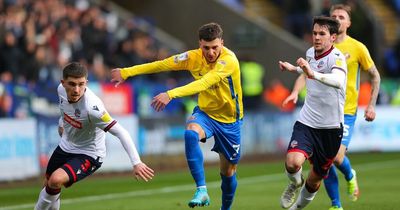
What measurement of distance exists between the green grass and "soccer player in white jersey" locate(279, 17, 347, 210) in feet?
6.89

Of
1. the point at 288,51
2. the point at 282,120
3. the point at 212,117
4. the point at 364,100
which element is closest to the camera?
the point at 212,117

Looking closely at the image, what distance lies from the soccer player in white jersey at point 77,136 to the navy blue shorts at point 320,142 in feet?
7.04

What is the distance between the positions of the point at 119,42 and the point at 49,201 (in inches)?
605

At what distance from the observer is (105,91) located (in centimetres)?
2364

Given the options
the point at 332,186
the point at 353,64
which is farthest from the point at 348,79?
the point at 332,186

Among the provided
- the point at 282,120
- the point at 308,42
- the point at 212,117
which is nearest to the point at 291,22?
the point at 308,42

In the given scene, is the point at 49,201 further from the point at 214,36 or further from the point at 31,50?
the point at 31,50

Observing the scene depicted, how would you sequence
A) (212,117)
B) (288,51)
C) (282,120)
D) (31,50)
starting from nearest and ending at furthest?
(212,117), (31,50), (282,120), (288,51)

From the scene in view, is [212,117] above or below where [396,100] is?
above

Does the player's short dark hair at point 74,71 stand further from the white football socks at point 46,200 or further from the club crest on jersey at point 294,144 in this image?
the club crest on jersey at point 294,144

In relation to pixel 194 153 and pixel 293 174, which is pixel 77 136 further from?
pixel 293 174

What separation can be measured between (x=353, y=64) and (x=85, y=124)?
403 cm

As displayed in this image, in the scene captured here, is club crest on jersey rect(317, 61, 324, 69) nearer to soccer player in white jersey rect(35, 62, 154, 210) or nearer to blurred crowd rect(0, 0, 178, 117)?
soccer player in white jersey rect(35, 62, 154, 210)

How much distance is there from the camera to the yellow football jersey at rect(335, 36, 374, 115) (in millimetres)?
13719
